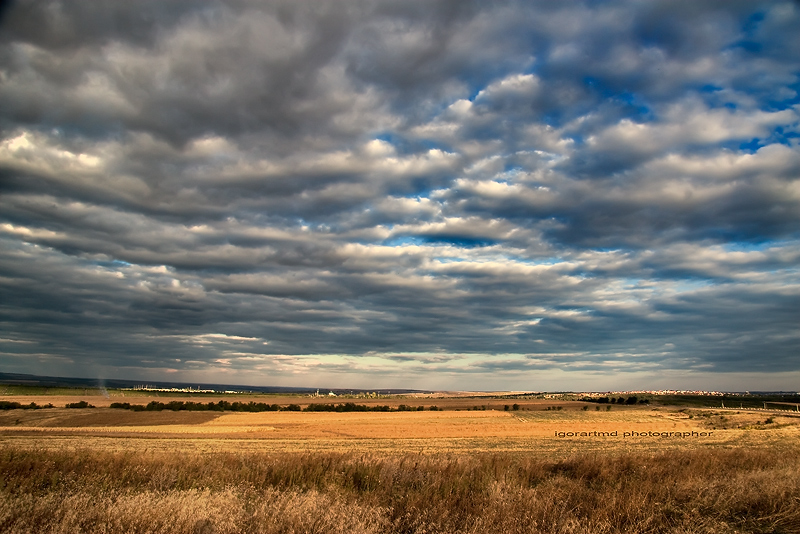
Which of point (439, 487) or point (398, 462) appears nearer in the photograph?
point (439, 487)

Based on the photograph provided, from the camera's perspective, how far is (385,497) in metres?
9.33

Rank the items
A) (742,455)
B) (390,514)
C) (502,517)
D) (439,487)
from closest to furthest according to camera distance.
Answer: (502,517)
(390,514)
(439,487)
(742,455)

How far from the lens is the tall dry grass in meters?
6.99

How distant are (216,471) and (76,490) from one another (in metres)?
3.08

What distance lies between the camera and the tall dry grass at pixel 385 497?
6992 millimetres

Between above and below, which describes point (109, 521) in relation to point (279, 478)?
above

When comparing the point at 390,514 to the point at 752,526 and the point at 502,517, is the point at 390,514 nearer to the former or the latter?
the point at 502,517

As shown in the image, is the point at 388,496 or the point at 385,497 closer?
the point at 385,497

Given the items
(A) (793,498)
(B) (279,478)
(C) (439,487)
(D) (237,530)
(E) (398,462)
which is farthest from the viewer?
(E) (398,462)

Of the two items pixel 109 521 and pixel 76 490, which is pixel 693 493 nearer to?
pixel 109 521

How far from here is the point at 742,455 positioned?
15.5m

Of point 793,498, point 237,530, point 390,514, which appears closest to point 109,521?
point 237,530

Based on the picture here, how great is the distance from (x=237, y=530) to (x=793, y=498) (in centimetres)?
914

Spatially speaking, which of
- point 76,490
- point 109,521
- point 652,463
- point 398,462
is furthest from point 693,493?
point 76,490
